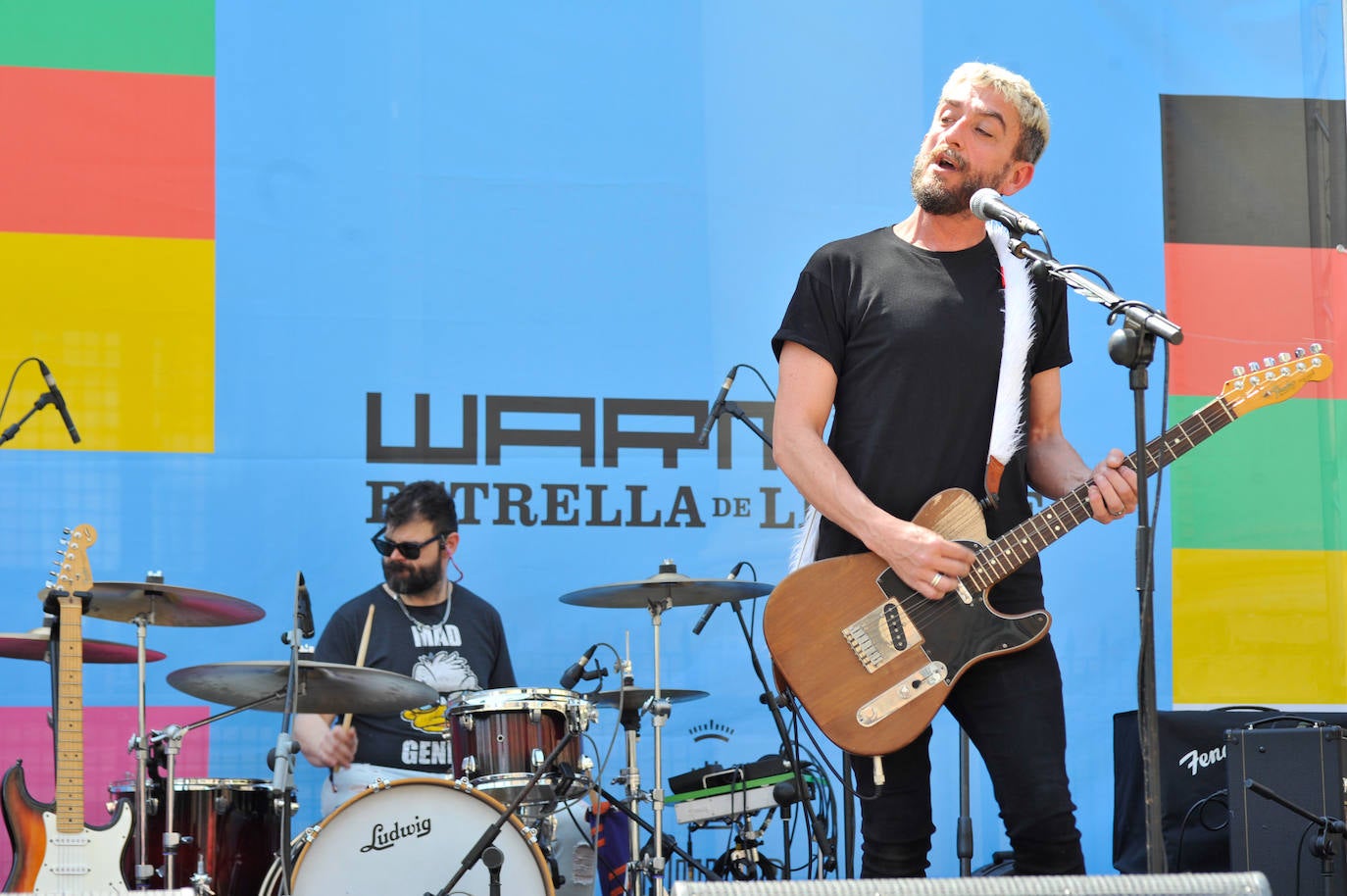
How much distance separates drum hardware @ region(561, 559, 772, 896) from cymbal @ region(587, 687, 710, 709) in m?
0.05

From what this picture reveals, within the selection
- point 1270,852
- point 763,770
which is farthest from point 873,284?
point 1270,852

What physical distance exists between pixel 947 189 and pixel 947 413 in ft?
1.73

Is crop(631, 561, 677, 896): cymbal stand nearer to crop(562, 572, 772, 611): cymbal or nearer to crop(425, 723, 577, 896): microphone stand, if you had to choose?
crop(562, 572, 772, 611): cymbal

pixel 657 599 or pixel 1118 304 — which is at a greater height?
pixel 1118 304

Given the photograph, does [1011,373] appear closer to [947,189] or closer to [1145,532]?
[947,189]

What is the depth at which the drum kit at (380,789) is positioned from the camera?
3.94m

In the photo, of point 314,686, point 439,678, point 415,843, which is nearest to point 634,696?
point 439,678

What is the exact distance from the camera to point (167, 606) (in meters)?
4.35

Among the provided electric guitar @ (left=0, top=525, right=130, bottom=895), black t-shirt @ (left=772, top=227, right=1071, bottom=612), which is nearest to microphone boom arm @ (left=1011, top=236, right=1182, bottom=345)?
black t-shirt @ (left=772, top=227, right=1071, bottom=612)

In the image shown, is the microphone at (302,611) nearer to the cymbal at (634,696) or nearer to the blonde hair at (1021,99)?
the cymbal at (634,696)

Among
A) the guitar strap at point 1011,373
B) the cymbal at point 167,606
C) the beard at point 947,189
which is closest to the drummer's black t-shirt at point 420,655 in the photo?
the cymbal at point 167,606

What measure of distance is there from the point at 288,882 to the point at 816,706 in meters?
1.44

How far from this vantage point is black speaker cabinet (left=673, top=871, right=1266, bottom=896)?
6.16 ft

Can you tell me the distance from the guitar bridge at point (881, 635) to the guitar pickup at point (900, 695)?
63mm
